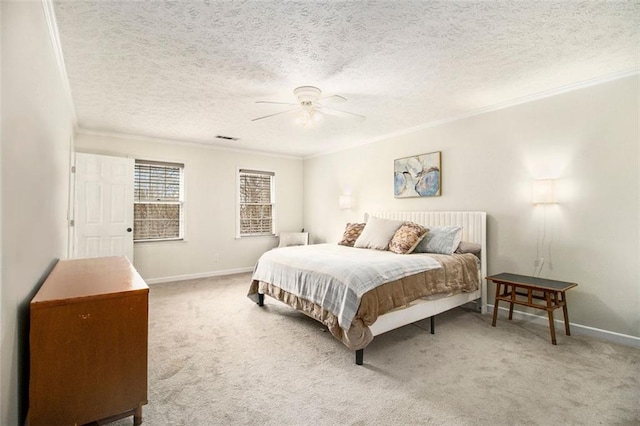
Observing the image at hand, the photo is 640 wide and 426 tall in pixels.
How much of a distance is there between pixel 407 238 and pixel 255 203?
354 cm

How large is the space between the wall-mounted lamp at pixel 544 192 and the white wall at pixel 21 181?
13.0 ft

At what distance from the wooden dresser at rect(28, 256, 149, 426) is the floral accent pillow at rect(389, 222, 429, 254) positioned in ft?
8.86

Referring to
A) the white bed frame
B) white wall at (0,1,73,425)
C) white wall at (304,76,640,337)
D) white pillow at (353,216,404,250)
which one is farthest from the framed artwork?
white wall at (0,1,73,425)

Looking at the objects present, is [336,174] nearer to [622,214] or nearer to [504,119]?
[504,119]

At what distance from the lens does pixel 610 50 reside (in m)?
2.41

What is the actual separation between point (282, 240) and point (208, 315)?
2.79 metres

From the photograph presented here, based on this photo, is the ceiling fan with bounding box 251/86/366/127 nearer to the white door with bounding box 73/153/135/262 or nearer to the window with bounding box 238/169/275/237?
the window with bounding box 238/169/275/237

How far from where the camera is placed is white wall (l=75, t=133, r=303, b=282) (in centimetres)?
496

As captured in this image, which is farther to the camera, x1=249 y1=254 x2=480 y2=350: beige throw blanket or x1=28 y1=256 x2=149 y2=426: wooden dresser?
x1=249 y1=254 x2=480 y2=350: beige throw blanket

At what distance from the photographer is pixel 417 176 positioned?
449 centimetres

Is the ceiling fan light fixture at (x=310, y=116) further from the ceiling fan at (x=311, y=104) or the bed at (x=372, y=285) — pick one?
the bed at (x=372, y=285)

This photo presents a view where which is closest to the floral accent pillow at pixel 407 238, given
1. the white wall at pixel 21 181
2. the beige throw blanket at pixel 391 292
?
the beige throw blanket at pixel 391 292

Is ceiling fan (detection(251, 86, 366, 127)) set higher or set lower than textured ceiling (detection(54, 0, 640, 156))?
lower

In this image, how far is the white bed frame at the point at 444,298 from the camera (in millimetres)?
2643
